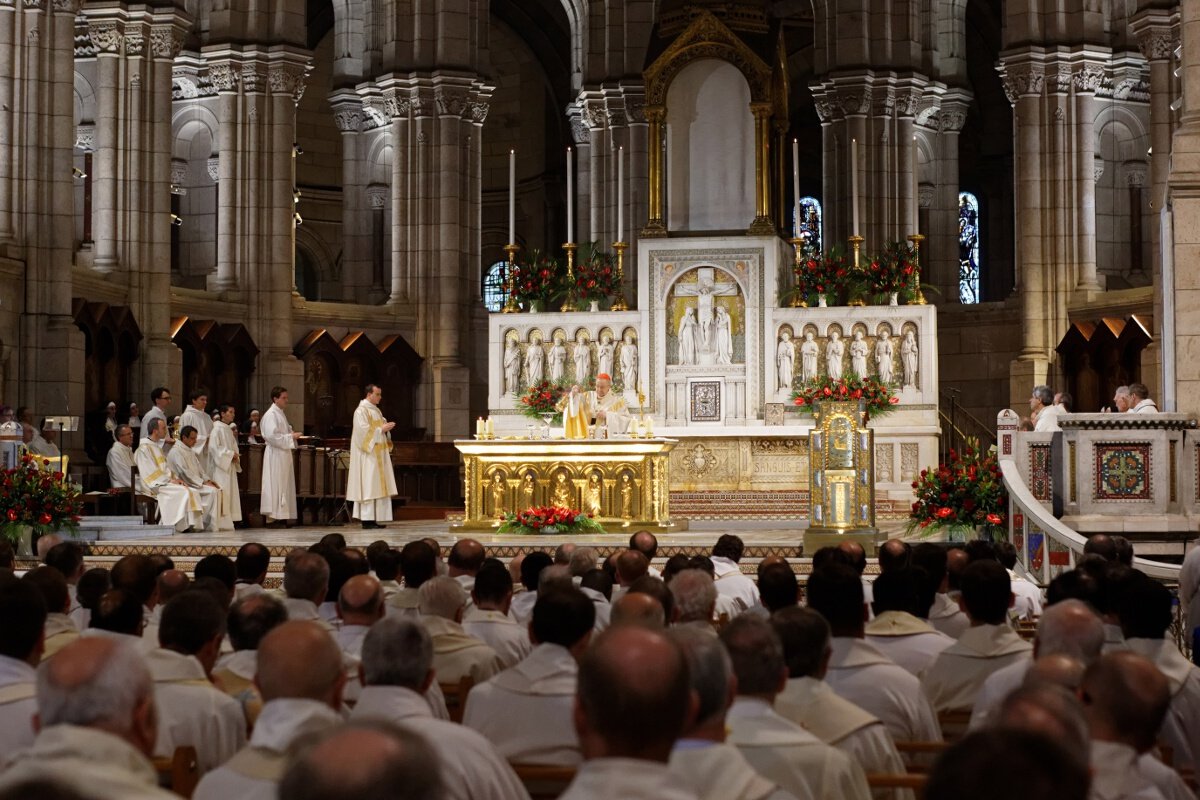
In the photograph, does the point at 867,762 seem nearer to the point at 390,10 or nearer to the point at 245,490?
the point at 245,490

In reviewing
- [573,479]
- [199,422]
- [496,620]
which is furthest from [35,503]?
[496,620]

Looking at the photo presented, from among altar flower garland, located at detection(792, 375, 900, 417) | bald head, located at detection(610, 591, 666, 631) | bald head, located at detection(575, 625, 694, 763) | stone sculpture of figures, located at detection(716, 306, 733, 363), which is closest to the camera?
bald head, located at detection(575, 625, 694, 763)

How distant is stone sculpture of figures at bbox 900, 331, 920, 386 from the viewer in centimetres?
2133

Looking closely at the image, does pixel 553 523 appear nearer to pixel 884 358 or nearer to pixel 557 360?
pixel 557 360

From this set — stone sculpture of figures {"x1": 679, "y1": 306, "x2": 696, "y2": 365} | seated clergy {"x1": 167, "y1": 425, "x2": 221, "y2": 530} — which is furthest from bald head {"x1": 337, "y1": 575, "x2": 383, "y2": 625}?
stone sculpture of figures {"x1": 679, "y1": 306, "x2": 696, "y2": 365}

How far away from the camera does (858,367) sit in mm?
21375

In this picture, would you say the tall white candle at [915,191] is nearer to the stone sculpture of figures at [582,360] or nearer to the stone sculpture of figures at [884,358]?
the stone sculpture of figures at [884,358]

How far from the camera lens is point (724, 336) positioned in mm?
21812

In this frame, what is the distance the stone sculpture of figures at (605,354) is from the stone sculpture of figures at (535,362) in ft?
2.38

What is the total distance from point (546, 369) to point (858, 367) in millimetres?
4125

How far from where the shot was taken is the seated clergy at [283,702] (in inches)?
146

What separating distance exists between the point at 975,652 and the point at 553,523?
34.7ft

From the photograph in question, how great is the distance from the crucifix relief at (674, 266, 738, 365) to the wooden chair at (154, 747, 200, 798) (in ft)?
58.0

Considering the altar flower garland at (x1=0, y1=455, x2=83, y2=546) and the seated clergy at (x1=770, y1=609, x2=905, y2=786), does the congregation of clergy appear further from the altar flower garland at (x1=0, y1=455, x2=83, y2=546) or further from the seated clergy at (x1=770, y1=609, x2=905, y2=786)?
the altar flower garland at (x1=0, y1=455, x2=83, y2=546)
